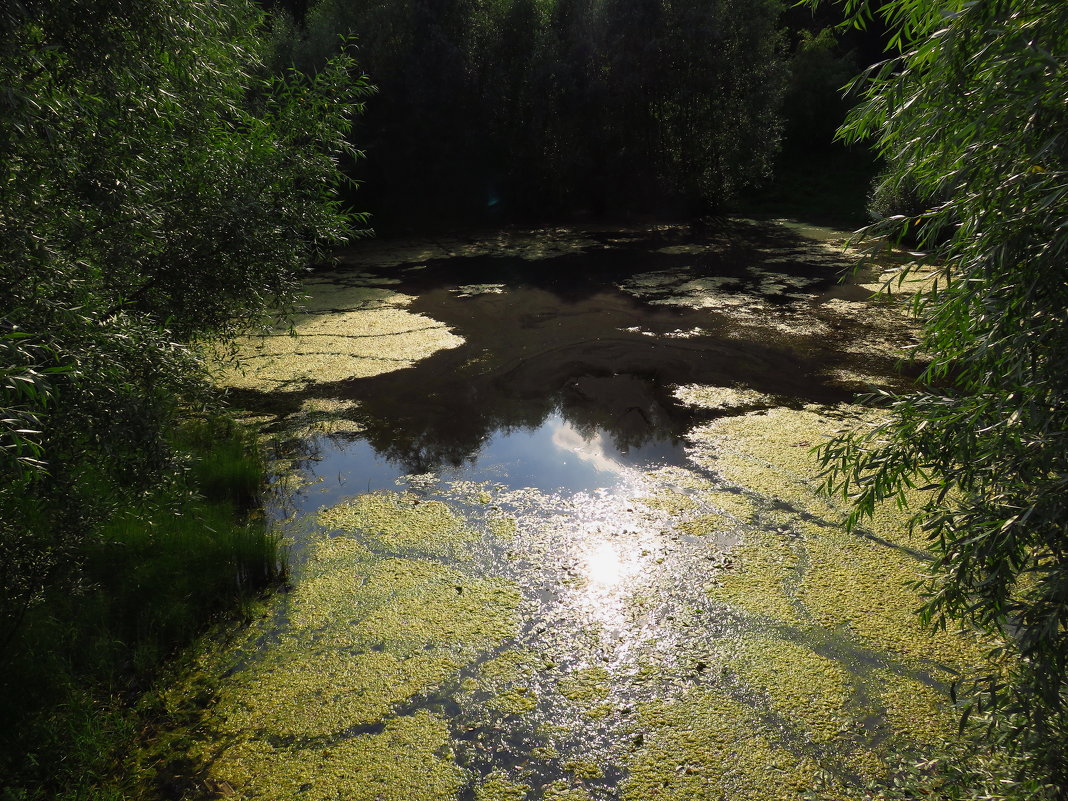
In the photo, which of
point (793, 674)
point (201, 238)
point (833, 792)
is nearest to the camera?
point (833, 792)

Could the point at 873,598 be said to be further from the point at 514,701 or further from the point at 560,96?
the point at 560,96

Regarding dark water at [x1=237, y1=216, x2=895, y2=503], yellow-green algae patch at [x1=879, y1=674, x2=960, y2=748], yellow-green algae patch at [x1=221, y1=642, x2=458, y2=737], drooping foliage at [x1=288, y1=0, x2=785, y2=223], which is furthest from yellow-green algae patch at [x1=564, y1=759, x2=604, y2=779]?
drooping foliage at [x1=288, y1=0, x2=785, y2=223]

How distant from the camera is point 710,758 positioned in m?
2.44

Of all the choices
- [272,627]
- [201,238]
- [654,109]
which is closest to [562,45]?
[654,109]

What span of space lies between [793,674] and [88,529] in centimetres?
268

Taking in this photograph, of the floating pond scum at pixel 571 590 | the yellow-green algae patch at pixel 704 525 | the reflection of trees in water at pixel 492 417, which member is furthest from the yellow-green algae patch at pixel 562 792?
the reflection of trees in water at pixel 492 417

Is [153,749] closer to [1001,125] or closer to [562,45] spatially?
[1001,125]

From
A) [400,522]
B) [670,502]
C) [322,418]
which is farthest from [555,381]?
[400,522]

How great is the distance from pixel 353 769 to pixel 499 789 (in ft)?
1.64

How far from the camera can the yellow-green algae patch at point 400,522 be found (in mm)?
3783

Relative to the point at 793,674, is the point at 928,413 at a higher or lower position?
higher

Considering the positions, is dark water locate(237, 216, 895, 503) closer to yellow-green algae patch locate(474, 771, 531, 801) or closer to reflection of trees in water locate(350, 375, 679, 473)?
reflection of trees in water locate(350, 375, 679, 473)

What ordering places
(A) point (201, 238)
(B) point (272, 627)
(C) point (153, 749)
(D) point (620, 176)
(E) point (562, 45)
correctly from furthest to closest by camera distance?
1. (D) point (620, 176)
2. (E) point (562, 45)
3. (A) point (201, 238)
4. (B) point (272, 627)
5. (C) point (153, 749)

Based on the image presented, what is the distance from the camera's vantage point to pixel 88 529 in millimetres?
2584
